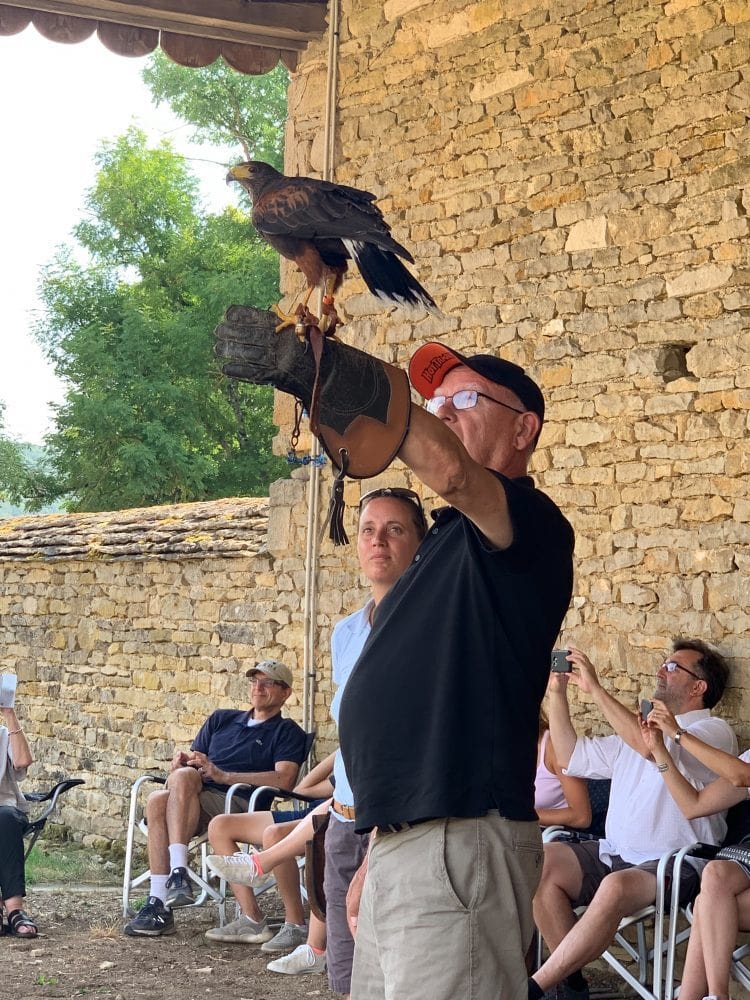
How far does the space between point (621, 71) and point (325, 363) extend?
393cm

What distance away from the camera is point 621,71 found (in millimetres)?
5211

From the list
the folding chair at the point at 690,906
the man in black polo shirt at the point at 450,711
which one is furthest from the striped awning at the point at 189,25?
the man in black polo shirt at the point at 450,711

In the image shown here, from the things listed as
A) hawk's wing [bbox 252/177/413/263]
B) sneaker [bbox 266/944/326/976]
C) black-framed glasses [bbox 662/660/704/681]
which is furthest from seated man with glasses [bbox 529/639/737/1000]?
hawk's wing [bbox 252/177/413/263]

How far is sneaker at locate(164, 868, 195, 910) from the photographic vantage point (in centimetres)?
538

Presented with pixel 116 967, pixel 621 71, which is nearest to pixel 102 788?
pixel 116 967

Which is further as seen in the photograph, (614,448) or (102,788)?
(102,788)

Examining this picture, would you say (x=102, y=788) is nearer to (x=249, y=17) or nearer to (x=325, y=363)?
(x=249, y=17)

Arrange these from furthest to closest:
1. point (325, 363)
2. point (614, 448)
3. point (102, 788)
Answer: point (102, 788), point (614, 448), point (325, 363)

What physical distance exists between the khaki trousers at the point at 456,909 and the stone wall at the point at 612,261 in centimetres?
280

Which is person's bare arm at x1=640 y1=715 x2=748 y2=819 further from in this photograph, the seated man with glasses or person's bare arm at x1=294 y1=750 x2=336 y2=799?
person's bare arm at x1=294 y1=750 x2=336 y2=799

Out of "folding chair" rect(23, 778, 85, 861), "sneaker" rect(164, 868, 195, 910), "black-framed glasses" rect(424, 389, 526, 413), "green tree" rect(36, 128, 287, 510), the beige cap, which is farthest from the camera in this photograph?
"green tree" rect(36, 128, 287, 510)

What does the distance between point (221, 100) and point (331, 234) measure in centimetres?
1870

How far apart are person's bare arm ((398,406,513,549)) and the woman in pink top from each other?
→ 2.79 metres

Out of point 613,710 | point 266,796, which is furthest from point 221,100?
point 613,710
